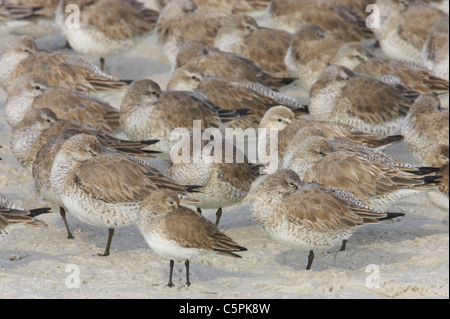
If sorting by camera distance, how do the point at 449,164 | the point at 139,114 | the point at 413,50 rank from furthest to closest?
the point at 413,50, the point at 139,114, the point at 449,164

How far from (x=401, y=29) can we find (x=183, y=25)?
4096 mm

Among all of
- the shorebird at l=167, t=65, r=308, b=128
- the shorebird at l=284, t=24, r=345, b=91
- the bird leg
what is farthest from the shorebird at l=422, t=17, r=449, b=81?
the bird leg

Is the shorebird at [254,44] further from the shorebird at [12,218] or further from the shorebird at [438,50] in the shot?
the shorebird at [12,218]

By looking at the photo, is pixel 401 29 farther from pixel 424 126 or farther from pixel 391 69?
pixel 424 126

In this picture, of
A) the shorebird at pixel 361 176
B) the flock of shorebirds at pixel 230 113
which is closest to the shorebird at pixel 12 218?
the flock of shorebirds at pixel 230 113

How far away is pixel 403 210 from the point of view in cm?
930

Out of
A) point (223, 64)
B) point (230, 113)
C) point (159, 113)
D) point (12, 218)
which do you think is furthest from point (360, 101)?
point (12, 218)

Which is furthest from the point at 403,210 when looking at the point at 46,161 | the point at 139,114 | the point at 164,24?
the point at 164,24

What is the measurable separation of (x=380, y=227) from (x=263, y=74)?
4.28 metres

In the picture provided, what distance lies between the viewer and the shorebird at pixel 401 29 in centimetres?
1380

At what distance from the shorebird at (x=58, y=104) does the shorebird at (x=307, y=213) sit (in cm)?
353

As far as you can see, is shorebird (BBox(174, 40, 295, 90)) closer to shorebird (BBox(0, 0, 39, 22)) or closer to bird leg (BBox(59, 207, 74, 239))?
shorebird (BBox(0, 0, 39, 22))

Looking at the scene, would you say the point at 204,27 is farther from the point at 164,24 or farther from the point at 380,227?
the point at 380,227

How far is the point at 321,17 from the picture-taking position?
46.2 ft
